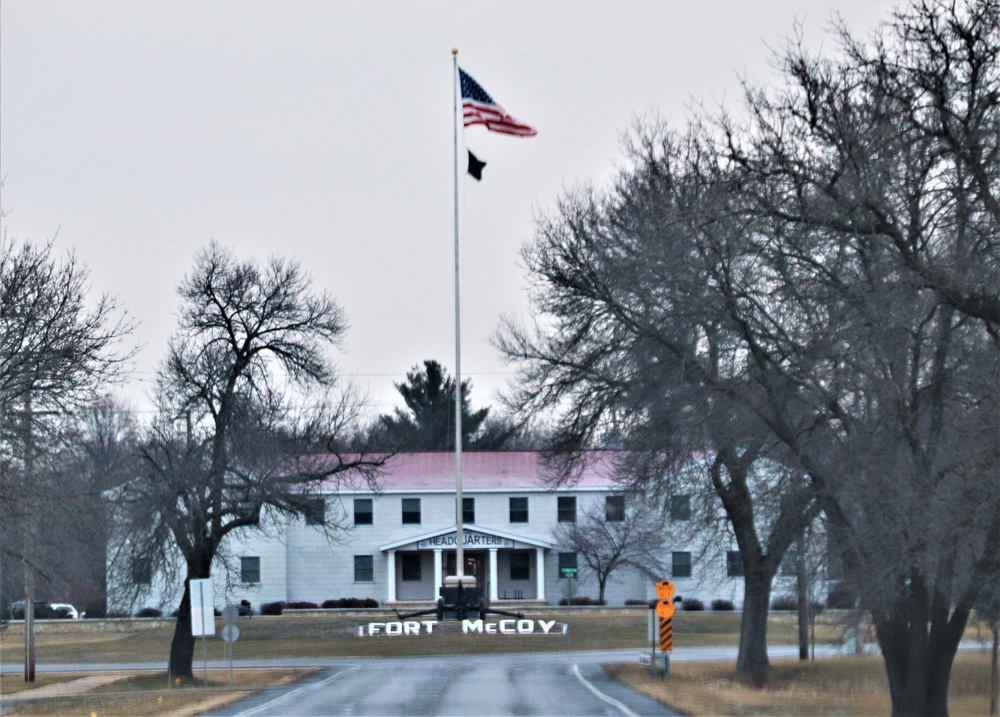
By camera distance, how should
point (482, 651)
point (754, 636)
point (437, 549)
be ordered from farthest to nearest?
point (437, 549), point (482, 651), point (754, 636)

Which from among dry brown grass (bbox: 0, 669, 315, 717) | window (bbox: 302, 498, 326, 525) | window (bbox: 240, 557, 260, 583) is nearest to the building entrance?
window (bbox: 240, 557, 260, 583)

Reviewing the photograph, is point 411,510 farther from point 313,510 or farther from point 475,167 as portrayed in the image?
point 313,510

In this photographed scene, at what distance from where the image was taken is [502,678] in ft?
107

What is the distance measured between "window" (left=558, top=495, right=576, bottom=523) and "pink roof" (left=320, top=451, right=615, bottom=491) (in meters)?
1.66

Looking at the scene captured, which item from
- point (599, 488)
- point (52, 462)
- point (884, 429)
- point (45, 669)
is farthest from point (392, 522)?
point (884, 429)

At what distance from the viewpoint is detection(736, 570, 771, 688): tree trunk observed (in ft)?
99.7

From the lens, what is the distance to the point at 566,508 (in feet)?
223

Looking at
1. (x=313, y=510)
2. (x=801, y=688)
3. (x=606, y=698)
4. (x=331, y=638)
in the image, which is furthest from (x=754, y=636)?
(x=331, y=638)

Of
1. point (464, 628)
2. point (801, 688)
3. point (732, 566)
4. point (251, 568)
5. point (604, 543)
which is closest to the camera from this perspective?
point (801, 688)

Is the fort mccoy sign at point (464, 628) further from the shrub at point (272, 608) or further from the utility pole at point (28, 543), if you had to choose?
the utility pole at point (28, 543)

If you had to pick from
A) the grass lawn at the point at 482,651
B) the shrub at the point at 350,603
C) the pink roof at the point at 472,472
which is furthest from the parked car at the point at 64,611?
the pink roof at the point at 472,472

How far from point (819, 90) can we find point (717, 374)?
6.27 metres

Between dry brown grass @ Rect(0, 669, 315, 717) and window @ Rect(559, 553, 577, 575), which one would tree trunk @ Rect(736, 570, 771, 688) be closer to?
dry brown grass @ Rect(0, 669, 315, 717)

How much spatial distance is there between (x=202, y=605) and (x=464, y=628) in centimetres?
2135
